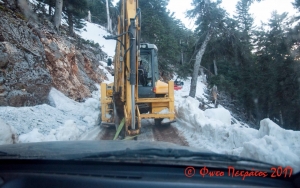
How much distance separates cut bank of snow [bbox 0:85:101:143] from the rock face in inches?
25.3

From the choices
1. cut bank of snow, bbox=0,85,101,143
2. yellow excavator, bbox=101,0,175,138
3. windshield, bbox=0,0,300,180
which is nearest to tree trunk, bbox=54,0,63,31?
windshield, bbox=0,0,300,180

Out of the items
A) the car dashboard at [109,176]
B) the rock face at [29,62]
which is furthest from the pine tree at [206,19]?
the car dashboard at [109,176]

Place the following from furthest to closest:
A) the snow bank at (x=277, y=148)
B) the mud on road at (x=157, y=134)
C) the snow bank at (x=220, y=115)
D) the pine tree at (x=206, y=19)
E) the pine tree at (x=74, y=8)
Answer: the pine tree at (x=74, y=8) < the pine tree at (x=206, y=19) < the snow bank at (x=220, y=115) < the mud on road at (x=157, y=134) < the snow bank at (x=277, y=148)

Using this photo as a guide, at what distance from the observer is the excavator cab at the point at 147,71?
10391 millimetres

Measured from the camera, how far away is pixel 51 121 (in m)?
9.17

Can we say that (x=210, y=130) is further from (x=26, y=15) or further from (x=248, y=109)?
(x=248, y=109)

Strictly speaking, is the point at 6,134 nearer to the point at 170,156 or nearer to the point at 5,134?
the point at 5,134

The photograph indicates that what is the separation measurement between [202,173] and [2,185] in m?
1.55

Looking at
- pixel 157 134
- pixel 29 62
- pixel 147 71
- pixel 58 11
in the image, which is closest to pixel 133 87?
pixel 157 134

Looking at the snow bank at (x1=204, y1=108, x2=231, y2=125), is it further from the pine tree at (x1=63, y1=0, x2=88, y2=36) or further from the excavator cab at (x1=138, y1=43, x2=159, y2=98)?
the pine tree at (x1=63, y1=0, x2=88, y2=36)

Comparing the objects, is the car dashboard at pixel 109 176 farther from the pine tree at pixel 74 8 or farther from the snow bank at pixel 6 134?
the pine tree at pixel 74 8

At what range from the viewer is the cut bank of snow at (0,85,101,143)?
7022mm

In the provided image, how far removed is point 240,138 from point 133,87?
9.55ft

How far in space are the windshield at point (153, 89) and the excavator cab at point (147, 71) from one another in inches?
1.5
